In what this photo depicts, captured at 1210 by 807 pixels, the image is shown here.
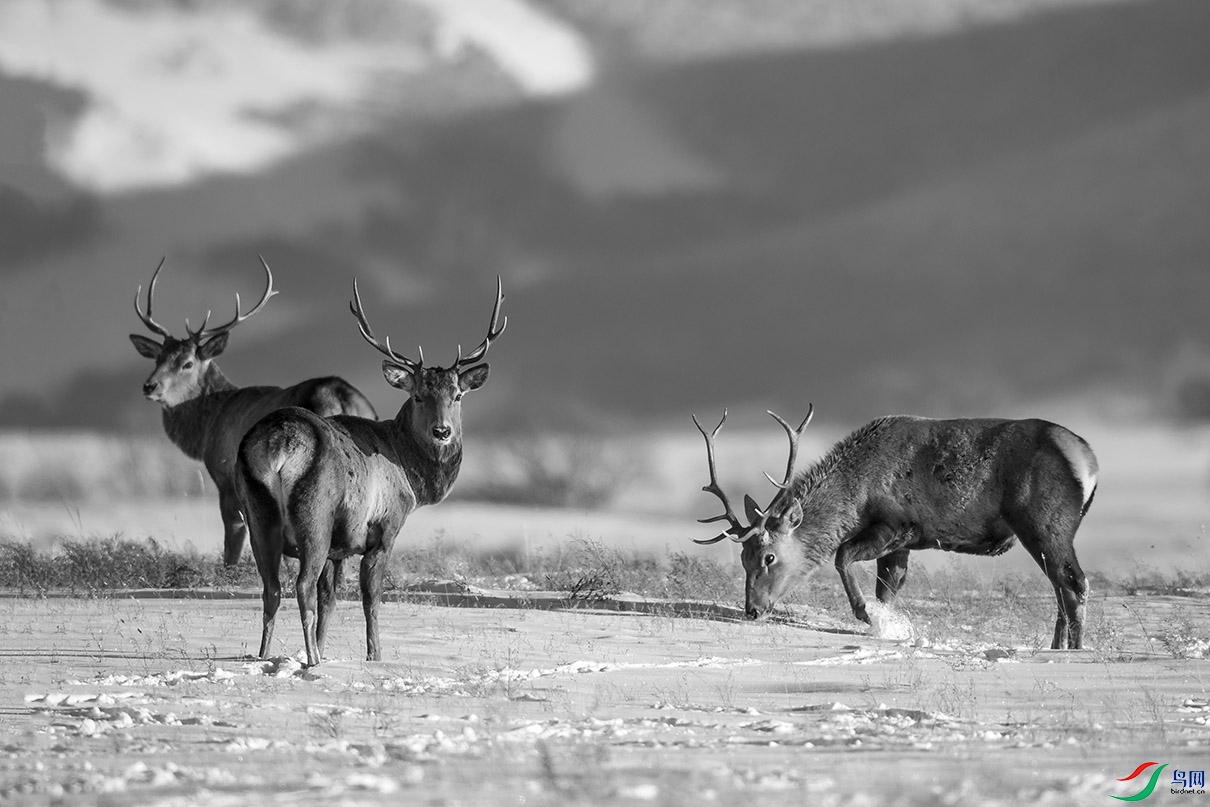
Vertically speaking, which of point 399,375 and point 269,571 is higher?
point 399,375

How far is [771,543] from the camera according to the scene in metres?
13.0

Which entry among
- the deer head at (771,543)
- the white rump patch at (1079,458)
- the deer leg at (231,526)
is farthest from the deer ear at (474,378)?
the deer leg at (231,526)

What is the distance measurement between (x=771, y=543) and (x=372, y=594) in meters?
4.57

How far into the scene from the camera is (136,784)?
209 inches

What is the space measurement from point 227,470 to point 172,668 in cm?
742

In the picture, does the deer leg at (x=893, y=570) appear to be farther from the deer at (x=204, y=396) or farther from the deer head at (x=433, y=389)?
the deer at (x=204, y=396)

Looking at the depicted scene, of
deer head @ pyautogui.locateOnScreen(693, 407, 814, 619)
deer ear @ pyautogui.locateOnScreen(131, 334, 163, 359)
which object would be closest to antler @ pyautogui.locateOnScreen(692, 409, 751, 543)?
deer head @ pyautogui.locateOnScreen(693, 407, 814, 619)

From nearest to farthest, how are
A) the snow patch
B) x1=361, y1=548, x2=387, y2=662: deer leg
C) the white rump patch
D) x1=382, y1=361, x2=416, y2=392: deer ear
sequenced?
1. x1=361, y1=548, x2=387, y2=662: deer leg
2. x1=382, y1=361, x2=416, y2=392: deer ear
3. the white rump patch
4. the snow patch

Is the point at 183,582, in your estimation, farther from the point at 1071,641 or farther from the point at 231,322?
the point at 1071,641

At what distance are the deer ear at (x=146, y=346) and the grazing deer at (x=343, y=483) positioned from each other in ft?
24.5

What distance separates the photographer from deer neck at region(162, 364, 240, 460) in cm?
1744

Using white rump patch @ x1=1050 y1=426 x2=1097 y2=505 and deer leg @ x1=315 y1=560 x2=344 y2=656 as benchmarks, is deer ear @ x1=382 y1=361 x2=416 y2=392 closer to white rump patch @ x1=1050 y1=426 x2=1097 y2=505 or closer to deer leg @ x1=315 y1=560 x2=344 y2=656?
deer leg @ x1=315 y1=560 x2=344 y2=656

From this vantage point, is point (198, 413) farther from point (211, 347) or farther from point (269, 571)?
point (269, 571)

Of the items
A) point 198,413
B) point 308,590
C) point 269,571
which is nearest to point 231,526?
point 198,413
